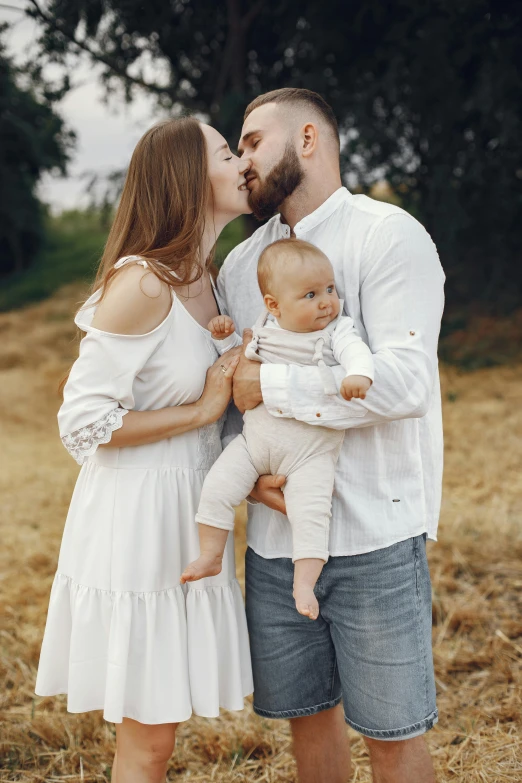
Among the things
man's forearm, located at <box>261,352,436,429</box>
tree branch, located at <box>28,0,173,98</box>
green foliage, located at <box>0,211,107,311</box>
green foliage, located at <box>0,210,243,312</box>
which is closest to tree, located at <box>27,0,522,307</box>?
tree branch, located at <box>28,0,173,98</box>

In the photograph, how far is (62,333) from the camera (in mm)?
11391

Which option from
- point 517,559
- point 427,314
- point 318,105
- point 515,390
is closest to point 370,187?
point 515,390

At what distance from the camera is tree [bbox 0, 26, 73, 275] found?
6.20m

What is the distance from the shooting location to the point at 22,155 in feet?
29.6

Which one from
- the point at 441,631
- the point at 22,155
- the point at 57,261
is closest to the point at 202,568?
the point at 441,631

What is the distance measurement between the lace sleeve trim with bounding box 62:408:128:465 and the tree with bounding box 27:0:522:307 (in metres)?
3.43

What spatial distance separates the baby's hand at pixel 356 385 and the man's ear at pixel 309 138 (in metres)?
0.81

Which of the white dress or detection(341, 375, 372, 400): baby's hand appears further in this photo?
the white dress

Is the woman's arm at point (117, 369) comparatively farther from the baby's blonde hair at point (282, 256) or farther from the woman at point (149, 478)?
the baby's blonde hair at point (282, 256)

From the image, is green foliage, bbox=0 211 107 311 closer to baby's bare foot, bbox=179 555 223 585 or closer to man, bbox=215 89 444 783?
man, bbox=215 89 444 783

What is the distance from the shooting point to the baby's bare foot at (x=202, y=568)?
81.6 inches

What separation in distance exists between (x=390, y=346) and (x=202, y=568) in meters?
0.75

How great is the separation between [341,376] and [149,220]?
76 centimetres

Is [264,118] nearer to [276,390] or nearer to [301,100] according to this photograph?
[301,100]
